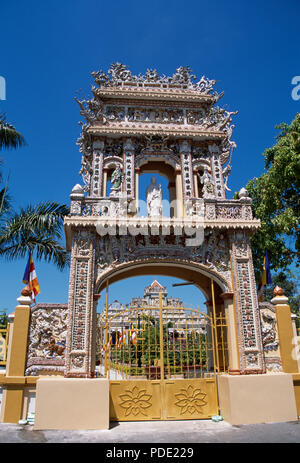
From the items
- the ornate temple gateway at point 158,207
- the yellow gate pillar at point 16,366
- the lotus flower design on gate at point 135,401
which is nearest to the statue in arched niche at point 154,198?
the ornate temple gateway at point 158,207

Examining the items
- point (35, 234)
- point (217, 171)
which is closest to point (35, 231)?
point (35, 234)

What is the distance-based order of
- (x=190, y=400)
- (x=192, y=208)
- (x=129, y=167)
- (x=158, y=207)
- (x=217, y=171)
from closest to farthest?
1. (x=190, y=400)
2. (x=192, y=208)
3. (x=158, y=207)
4. (x=129, y=167)
5. (x=217, y=171)

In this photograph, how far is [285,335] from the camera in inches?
320

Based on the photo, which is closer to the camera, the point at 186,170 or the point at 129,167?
the point at 129,167

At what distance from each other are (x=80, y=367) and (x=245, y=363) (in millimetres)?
3462

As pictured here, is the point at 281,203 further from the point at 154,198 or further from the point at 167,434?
the point at 167,434

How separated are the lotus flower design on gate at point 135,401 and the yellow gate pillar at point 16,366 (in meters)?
2.10

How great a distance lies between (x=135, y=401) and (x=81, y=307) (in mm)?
2254

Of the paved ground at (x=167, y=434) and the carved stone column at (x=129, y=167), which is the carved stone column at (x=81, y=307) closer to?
the paved ground at (x=167, y=434)

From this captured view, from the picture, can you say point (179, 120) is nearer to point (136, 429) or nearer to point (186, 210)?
point (186, 210)

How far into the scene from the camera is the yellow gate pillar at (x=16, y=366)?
287 inches

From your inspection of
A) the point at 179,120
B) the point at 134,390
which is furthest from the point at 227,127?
the point at 134,390

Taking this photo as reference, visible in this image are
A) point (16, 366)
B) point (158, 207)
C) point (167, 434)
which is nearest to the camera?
point (167, 434)

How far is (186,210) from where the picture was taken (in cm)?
910
